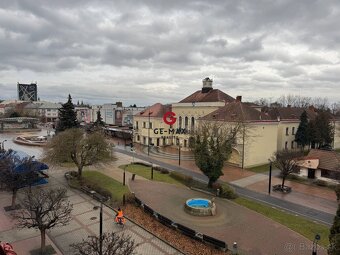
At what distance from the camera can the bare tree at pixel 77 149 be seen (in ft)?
83.0

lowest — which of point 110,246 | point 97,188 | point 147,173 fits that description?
point 147,173

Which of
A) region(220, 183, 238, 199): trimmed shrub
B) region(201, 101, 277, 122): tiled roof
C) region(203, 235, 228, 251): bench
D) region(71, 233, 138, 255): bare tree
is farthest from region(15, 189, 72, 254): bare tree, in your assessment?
region(201, 101, 277, 122): tiled roof

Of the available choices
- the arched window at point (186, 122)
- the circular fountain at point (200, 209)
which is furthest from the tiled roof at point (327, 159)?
the arched window at point (186, 122)

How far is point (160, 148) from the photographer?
48875 mm

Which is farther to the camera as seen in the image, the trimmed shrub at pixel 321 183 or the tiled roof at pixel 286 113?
the tiled roof at pixel 286 113

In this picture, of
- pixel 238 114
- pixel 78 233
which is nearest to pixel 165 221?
pixel 78 233

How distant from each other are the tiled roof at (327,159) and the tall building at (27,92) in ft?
546

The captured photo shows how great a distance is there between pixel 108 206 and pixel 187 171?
14213 millimetres

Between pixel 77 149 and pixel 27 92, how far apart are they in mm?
158836

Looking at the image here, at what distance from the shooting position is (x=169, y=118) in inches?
2063

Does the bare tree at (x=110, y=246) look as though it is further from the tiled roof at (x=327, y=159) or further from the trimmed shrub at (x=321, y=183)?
the tiled roof at (x=327, y=159)

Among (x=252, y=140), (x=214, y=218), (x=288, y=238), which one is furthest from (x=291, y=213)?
(x=252, y=140)

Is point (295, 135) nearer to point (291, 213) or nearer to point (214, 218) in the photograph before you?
point (291, 213)

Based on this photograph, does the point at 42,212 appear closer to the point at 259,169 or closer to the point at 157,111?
the point at 259,169
